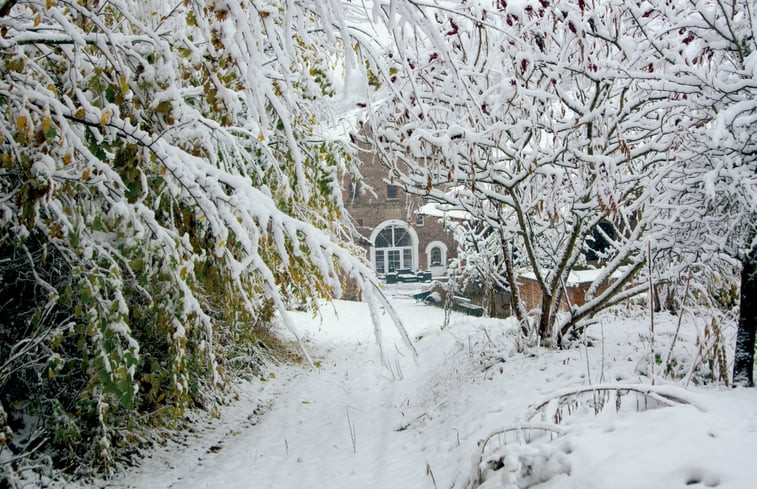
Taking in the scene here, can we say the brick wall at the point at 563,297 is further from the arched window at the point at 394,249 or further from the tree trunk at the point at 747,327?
the arched window at the point at 394,249

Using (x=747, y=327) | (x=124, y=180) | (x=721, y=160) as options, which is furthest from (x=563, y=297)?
(x=124, y=180)

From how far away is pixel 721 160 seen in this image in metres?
3.49

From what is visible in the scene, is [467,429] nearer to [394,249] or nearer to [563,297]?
[563,297]

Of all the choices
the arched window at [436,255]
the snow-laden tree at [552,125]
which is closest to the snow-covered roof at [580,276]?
the snow-laden tree at [552,125]

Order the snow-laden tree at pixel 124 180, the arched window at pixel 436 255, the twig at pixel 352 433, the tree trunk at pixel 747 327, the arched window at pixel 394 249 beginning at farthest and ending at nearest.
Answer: the arched window at pixel 394 249, the arched window at pixel 436 255, the twig at pixel 352 433, the tree trunk at pixel 747 327, the snow-laden tree at pixel 124 180

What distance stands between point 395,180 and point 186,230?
3.63 m

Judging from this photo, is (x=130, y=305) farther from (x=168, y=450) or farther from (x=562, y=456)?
(x=562, y=456)

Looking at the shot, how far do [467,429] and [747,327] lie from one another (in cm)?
258

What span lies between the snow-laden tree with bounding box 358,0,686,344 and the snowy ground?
1137 millimetres

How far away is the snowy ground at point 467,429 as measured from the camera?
245cm

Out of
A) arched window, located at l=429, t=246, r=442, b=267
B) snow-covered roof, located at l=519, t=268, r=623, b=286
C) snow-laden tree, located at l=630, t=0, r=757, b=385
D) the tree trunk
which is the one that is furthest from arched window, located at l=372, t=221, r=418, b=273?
the tree trunk

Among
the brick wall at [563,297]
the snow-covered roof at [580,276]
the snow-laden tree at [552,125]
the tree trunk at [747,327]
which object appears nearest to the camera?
the tree trunk at [747,327]

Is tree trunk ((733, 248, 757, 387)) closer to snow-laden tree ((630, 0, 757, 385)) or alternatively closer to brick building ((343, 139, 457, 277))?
snow-laden tree ((630, 0, 757, 385))

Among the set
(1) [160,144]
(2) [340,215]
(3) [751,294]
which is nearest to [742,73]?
(3) [751,294]
